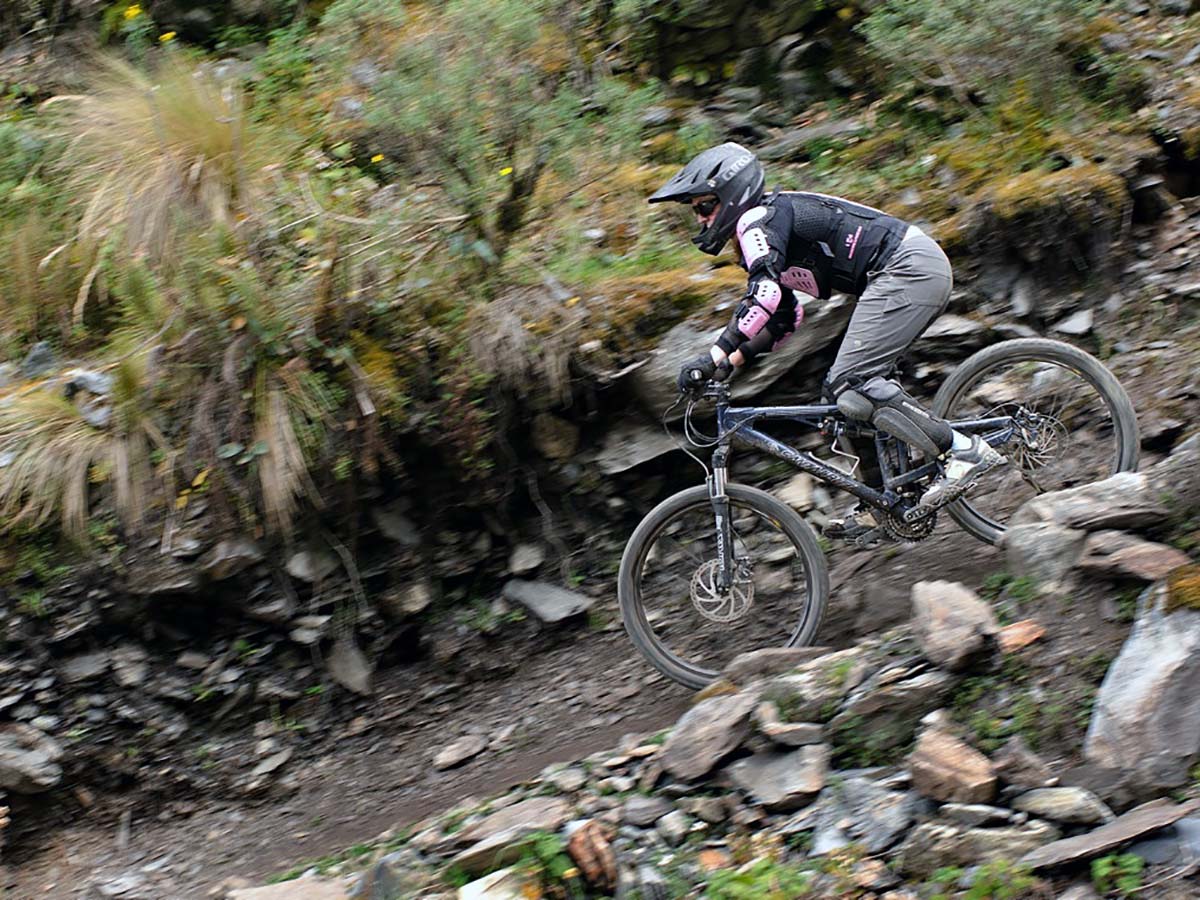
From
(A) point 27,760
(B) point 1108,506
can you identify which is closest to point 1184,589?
(B) point 1108,506

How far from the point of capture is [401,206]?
7.18m

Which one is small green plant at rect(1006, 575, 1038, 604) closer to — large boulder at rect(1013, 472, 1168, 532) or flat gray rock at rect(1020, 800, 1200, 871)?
large boulder at rect(1013, 472, 1168, 532)

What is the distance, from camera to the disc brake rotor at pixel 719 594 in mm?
5789

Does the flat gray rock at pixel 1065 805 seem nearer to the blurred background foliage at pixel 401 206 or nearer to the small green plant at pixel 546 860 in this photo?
the small green plant at pixel 546 860

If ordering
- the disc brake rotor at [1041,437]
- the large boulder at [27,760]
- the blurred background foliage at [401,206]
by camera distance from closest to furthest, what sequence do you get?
1. the disc brake rotor at [1041,437]
2. the large boulder at [27,760]
3. the blurred background foliage at [401,206]

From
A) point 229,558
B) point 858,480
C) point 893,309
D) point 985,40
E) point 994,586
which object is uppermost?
point 985,40

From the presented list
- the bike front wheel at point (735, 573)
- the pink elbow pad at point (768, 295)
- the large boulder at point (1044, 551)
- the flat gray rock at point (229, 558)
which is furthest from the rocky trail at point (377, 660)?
the pink elbow pad at point (768, 295)

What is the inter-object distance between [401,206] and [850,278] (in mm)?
3069

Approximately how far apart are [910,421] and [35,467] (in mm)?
4755

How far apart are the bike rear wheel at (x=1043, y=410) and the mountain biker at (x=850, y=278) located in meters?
0.34

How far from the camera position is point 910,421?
17.8 ft

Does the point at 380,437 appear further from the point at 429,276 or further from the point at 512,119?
the point at 512,119

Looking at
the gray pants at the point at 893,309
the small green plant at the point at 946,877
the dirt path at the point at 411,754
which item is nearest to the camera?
the small green plant at the point at 946,877

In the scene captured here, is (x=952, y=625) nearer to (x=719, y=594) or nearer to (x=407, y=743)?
(x=719, y=594)
